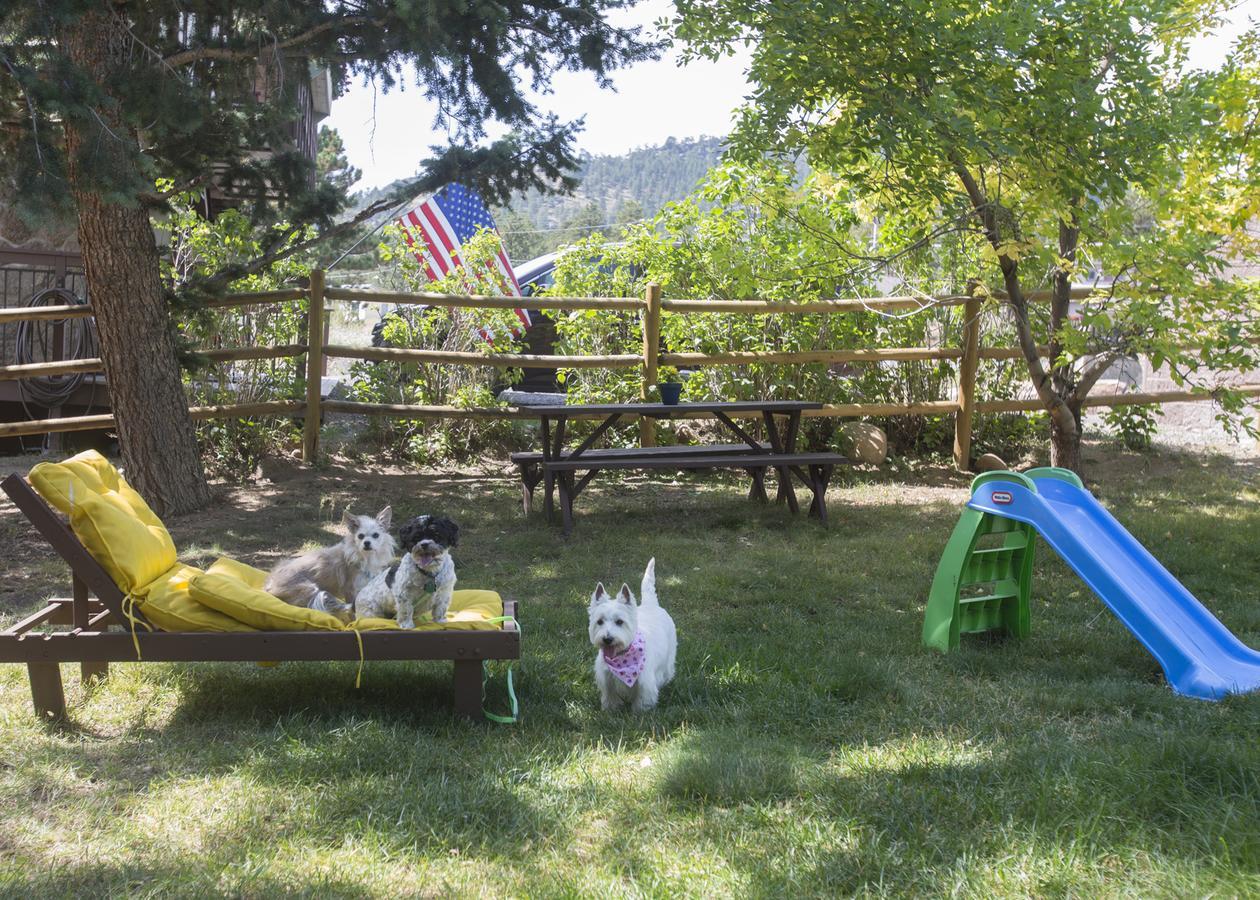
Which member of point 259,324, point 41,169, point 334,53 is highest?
point 334,53

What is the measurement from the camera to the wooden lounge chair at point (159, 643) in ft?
11.8

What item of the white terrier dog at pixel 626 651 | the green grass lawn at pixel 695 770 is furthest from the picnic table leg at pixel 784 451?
the white terrier dog at pixel 626 651

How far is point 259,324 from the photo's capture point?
9156mm

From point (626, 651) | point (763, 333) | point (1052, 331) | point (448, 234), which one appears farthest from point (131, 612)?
point (448, 234)

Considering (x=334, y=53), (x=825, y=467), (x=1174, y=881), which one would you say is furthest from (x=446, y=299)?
(x=1174, y=881)

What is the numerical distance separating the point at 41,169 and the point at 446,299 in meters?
4.02

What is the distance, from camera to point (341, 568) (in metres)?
→ 4.31

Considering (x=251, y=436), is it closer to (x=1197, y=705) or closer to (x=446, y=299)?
(x=446, y=299)

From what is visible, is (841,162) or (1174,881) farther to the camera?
(841,162)

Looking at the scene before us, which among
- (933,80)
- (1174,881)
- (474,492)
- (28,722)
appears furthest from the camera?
(474,492)

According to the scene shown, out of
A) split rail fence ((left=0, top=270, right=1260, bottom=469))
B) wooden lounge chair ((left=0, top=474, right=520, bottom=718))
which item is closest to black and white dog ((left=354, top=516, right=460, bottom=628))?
wooden lounge chair ((left=0, top=474, right=520, bottom=718))

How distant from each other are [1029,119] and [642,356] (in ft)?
14.0

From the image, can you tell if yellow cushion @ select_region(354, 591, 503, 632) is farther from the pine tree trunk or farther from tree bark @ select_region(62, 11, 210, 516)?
the pine tree trunk

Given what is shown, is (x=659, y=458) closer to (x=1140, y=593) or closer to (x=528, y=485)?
(x=528, y=485)
